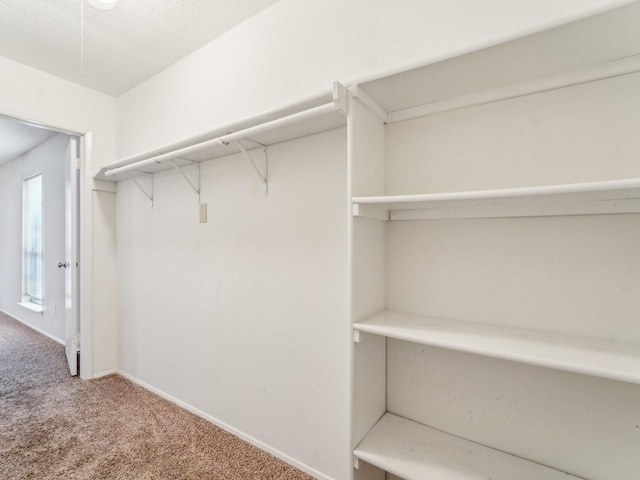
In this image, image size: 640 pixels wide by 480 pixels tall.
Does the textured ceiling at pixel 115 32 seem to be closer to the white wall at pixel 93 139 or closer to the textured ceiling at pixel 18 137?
the white wall at pixel 93 139

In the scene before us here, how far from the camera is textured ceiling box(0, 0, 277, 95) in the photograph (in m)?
1.66

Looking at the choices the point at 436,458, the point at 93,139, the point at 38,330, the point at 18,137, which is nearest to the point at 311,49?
the point at 436,458

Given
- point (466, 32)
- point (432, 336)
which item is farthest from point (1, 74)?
point (432, 336)

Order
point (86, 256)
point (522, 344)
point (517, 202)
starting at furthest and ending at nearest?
point (86, 256) → point (517, 202) → point (522, 344)

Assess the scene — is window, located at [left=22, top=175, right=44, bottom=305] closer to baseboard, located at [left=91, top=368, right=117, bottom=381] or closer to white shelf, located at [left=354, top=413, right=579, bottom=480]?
baseboard, located at [left=91, top=368, right=117, bottom=381]

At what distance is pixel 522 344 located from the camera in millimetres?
893

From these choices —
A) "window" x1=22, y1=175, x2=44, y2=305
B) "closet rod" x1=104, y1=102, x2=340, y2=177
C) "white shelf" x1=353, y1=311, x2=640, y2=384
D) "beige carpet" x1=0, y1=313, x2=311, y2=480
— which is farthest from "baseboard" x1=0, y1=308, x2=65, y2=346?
"white shelf" x1=353, y1=311, x2=640, y2=384

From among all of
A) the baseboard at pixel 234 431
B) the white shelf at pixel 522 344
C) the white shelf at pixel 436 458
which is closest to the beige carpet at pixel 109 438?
the baseboard at pixel 234 431

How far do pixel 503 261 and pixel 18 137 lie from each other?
5.10 meters

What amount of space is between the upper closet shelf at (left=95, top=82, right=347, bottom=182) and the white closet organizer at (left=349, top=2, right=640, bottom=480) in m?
0.17

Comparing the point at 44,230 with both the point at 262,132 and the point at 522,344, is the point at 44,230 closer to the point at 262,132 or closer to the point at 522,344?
the point at 262,132

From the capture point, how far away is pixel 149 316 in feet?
7.83

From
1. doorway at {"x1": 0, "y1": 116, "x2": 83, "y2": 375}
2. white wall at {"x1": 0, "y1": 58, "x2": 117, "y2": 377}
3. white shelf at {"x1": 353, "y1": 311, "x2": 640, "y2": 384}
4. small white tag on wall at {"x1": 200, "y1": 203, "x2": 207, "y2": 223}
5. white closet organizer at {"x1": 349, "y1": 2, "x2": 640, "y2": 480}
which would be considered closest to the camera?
white shelf at {"x1": 353, "y1": 311, "x2": 640, "y2": 384}

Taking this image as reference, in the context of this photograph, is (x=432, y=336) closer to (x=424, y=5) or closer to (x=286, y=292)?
(x=286, y=292)
